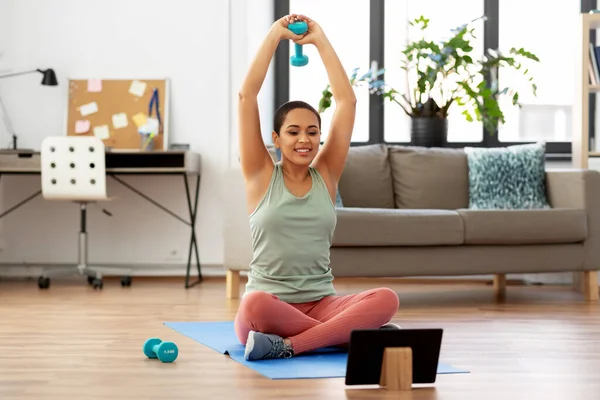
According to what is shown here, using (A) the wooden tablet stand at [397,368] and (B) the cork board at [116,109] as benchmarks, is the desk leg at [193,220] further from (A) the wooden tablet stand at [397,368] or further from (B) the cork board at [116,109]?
(A) the wooden tablet stand at [397,368]

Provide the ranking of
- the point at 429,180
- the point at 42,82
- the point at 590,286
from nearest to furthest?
the point at 590,286 → the point at 429,180 → the point at 42,82

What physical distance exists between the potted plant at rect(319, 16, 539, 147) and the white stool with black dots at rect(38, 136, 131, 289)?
1236 mm

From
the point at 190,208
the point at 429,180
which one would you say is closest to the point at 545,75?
the point at 429,180

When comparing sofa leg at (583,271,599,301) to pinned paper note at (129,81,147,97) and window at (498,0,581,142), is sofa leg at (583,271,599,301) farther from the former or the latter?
pinned paper note at (129,81,147,97)

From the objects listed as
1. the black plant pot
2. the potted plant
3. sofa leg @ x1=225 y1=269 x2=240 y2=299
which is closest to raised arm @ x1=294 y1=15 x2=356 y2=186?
sofa leg @ x1=225 y1=269 x2=240 y2=299

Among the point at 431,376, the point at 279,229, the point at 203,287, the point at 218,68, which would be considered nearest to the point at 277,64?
the point at 218,68

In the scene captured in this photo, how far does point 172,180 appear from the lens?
549 centimetres

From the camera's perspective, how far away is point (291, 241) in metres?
2.54

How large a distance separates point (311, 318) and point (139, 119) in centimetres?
317

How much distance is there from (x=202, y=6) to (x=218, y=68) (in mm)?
387

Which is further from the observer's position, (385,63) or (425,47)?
(385,63)

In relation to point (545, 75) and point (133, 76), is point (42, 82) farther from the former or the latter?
point (545, 75)

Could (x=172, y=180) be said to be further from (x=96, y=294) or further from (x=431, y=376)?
(x=431, y=376)

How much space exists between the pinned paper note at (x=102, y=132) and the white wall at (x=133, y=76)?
24 centimetres
